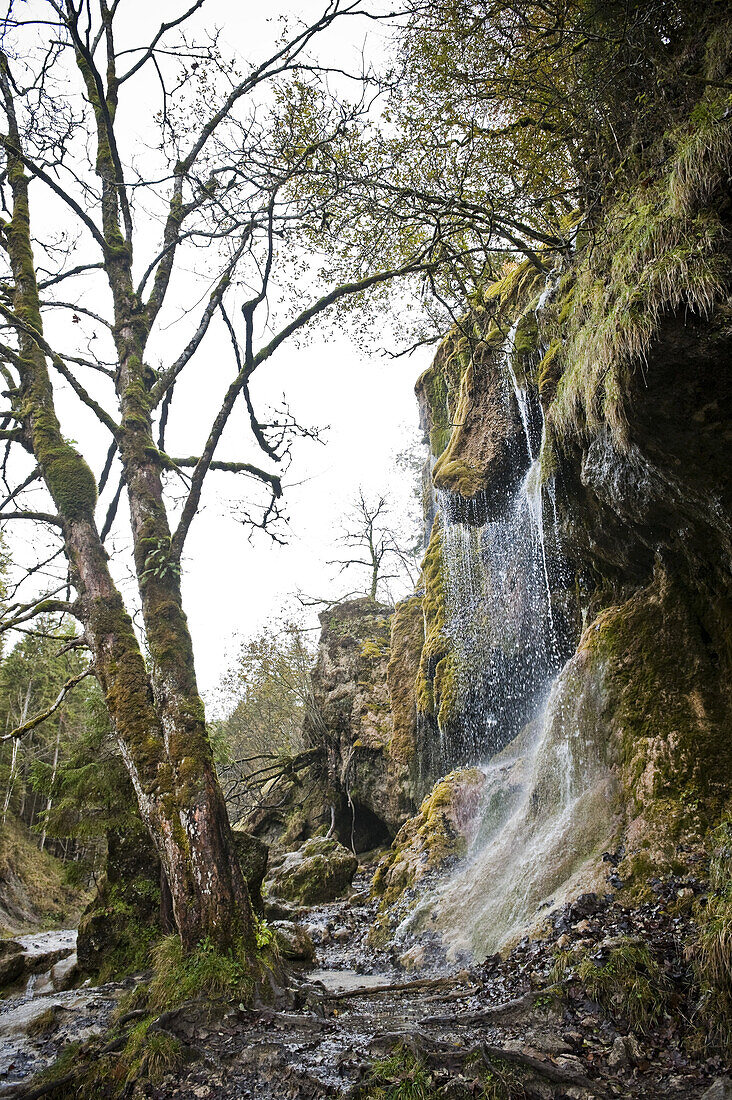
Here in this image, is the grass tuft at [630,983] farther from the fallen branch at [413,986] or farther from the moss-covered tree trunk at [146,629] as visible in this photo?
the moss-covered tree trunk at [146,629]

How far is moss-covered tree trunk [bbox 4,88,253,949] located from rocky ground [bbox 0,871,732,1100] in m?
0.96

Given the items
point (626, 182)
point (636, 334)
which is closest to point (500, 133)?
point (626, 182)

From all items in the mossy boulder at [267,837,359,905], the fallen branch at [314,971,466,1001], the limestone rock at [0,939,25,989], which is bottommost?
the mossy boulder at [267,837,359,905]

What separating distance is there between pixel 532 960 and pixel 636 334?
541 cm

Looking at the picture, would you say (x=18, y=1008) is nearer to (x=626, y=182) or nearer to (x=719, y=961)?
(x=719, y=961)

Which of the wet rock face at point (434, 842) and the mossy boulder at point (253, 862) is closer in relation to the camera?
the mossy boulder at point (253, 862)

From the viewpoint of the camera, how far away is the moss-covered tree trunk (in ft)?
17.0

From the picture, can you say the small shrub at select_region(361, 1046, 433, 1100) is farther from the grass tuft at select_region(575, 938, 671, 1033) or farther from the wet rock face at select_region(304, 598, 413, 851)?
the wet rock face at select_region(304, 598, 413, 851)

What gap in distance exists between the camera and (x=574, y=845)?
657cm

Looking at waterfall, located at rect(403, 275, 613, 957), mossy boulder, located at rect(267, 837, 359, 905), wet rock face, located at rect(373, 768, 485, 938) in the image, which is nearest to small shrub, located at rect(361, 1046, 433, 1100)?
waterfall, located at rect(403, 275, 613, 957)

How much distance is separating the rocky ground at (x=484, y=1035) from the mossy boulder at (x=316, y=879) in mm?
7335

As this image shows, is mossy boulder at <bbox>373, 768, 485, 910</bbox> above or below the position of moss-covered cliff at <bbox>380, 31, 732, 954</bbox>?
below

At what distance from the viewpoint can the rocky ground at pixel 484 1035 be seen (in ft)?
10.6

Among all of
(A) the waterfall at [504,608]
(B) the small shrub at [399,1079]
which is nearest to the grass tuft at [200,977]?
(B) the small shrub at [399,1079]
